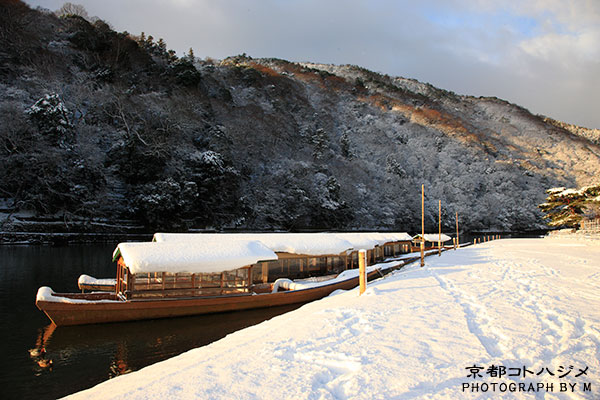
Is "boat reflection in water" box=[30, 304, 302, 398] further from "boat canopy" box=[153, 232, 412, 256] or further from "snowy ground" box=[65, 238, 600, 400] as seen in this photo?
"boat canopy" box=[153, 232, 412, 256]

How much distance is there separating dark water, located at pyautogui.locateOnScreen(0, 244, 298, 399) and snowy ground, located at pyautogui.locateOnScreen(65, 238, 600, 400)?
3387 millimetres

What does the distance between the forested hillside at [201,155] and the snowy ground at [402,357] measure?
128ft

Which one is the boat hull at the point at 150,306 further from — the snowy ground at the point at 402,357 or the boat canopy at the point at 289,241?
the snowy ground at the point at 402,357

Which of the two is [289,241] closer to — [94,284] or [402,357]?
[94,284]

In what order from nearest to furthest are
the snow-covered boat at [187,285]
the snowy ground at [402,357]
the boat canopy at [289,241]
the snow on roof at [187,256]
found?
the snowy ground at [402,357] < the snow-covered boat at [187,285] < the snow on roof at [187,256] < the boat canopy at [289,241]

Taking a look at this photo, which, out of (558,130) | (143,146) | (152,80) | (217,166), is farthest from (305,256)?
(558,130)

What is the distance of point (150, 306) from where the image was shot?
13219 mm

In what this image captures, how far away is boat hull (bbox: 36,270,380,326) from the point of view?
1206 cm

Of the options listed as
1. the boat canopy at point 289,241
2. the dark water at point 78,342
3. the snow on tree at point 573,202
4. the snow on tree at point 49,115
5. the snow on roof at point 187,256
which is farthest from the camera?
the snow on tree at point 573,202

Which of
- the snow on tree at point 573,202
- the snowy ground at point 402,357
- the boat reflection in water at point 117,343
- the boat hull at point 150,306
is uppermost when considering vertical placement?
the snow on tree at point 573,202

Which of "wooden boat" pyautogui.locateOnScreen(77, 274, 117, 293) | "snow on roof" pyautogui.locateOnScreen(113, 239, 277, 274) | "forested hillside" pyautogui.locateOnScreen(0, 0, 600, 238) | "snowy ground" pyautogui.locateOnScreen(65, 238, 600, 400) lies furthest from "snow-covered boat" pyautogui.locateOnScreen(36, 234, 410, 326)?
"forested hillside" pyautogui.locateOnScreen(0, 0, 600, 238)

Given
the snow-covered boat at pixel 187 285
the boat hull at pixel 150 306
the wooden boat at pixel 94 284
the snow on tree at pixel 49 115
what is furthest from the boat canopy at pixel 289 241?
the snow on tree at pixel 49 115

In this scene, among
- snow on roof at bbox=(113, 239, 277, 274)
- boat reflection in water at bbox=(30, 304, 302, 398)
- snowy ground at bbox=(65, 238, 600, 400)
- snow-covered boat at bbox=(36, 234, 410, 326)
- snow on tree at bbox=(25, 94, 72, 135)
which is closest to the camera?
snowy ground at bbox=(65, 238, 600, 400)

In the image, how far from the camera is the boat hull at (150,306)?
39.6ft
